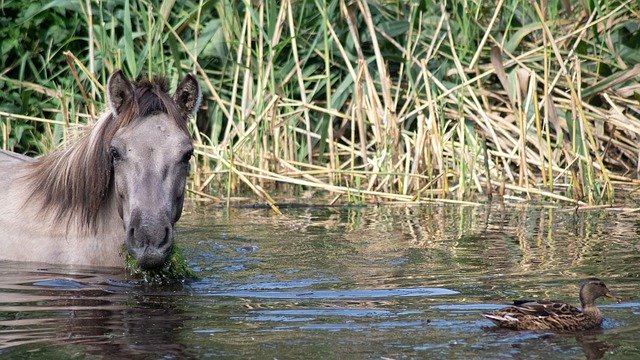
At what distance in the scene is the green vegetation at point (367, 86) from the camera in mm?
9055

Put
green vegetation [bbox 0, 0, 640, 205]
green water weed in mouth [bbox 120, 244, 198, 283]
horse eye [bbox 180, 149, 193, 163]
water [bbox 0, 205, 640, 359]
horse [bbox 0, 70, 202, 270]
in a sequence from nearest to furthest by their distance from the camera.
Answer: water [bbox 0, 205, 640, 359]
horse [bbox 0, 70, 202, 270]
horse eye [bbox 180, 149, 193, 163]
green water weed in mouth [bbox 120, 244, 198, 283]
green vegetation [bbox 0, 0, 640, 205]

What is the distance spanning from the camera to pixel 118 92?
5.61 m

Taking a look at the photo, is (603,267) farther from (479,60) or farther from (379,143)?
(479,60)

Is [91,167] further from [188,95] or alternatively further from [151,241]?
[151,241]

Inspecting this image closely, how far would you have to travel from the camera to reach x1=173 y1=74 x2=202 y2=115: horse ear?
5773 millimetres

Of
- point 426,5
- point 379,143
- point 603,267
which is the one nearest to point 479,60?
point 426,5

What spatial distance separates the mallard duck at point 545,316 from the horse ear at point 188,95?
79.5 inches

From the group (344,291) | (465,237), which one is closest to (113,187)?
(344,291)

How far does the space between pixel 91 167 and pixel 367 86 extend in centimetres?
408

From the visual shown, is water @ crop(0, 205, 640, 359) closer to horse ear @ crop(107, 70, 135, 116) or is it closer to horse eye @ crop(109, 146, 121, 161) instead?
horse eye @ crop(109, 146, 121, 161)

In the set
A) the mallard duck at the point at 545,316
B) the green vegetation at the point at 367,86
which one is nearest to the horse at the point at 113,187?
the mallard duck at the point at 545,316

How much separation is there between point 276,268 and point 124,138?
1.20m

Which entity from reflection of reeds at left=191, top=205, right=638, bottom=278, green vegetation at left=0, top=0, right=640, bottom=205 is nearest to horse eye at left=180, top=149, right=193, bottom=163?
reflection of reeds at left=191, top=205, right=638, bottom=278

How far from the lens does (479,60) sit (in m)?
10.3
